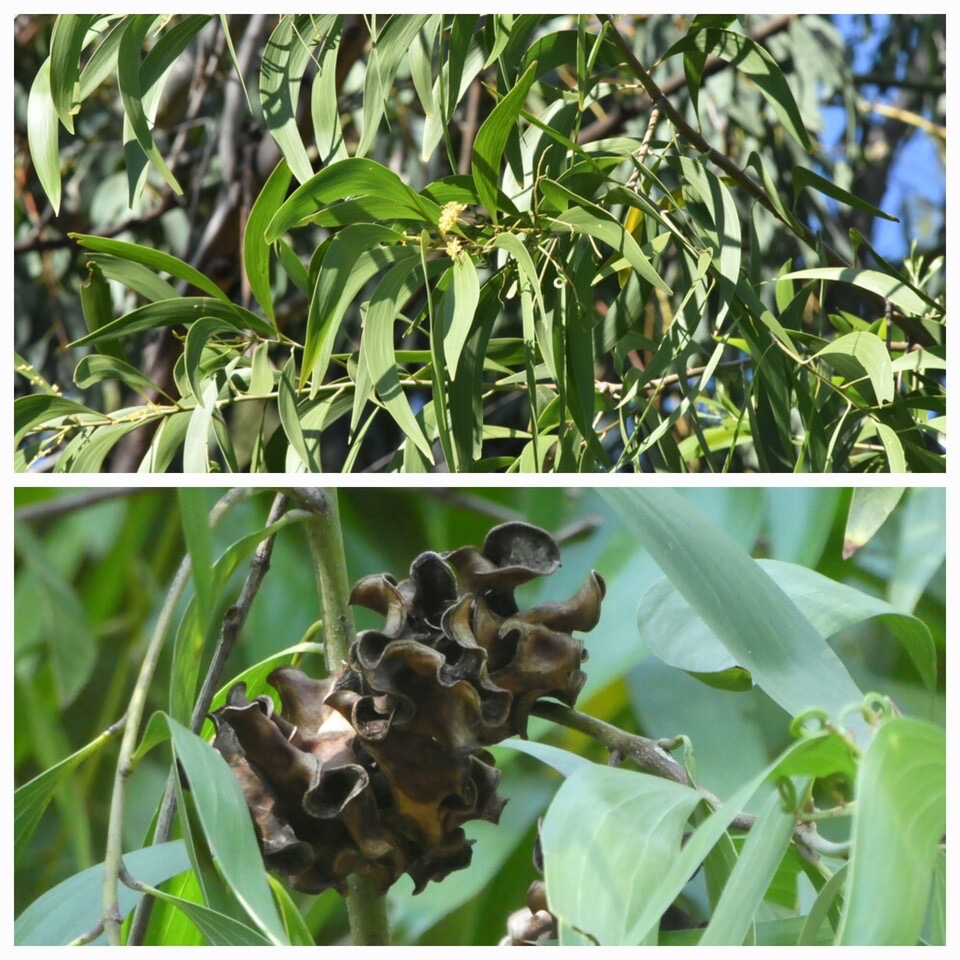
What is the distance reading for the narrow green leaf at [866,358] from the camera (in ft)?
2.35

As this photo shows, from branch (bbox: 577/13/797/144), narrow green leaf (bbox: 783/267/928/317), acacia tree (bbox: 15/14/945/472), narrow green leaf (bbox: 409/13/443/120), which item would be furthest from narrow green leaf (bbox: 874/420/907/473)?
branch (bbox: 577/13/797/144)

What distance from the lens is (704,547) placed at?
40cm

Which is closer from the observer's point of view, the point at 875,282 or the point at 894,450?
the point at 894,450

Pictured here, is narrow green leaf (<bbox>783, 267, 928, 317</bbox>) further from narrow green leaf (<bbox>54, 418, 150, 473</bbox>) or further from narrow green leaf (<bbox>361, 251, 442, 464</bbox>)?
narrow green leaf (<bbox>54, 418, 150, 473</bbox>)

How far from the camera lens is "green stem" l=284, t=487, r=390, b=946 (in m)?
0.40

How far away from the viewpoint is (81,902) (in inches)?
15.7

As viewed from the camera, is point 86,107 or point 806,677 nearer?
point 806,677

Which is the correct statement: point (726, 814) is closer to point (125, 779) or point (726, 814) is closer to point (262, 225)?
point (125, 779)

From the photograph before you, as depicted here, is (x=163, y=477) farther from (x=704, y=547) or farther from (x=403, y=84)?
(x=403, y=84)

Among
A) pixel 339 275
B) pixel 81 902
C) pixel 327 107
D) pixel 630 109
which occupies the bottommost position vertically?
pixel 81 902

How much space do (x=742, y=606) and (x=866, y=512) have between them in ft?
0.33

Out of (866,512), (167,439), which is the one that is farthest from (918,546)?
(167,439)
